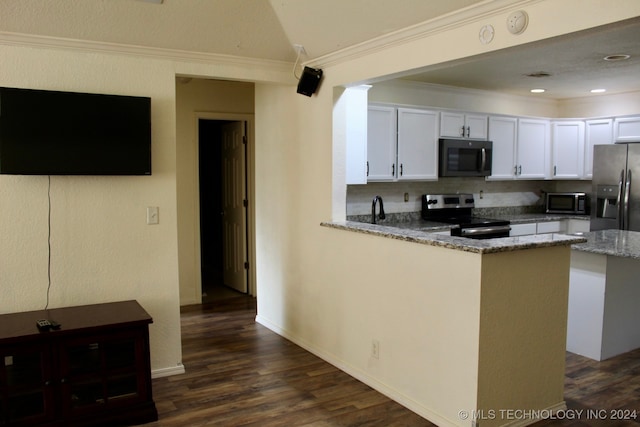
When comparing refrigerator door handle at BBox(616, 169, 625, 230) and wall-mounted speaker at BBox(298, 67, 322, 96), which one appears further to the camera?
refrigerator door handle at BBox(616, 169, 625, 230)

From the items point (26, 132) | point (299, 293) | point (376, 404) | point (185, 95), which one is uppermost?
point (185, 95)

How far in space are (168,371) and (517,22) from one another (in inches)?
123

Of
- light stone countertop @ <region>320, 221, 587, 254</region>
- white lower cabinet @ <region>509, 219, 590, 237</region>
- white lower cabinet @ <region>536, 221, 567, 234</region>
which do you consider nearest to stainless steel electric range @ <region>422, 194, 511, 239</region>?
white lower cabinet @ <region>509, 219, 590, 237</region>

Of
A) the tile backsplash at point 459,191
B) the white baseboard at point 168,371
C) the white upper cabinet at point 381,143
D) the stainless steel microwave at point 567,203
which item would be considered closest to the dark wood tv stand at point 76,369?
the white baseboard at point 168,371

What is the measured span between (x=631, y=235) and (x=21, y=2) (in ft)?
15.5

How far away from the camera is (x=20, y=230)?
127 inches

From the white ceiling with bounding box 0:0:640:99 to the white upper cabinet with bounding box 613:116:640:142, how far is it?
173cm

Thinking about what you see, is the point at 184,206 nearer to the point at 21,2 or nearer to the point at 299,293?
the point at 299,293

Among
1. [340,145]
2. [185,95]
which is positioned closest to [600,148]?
[340,145]

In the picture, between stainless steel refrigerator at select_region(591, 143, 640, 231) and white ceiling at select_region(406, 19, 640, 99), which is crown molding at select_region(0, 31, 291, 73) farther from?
stainless steel refrigerator at select_region(591, 143, 640, 231)

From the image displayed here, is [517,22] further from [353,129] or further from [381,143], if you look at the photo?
[381,143]

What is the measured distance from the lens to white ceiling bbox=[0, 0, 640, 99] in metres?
2.98

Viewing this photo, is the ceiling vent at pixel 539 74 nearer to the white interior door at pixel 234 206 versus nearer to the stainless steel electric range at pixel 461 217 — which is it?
the stainless steel electric range at pixel 461 217

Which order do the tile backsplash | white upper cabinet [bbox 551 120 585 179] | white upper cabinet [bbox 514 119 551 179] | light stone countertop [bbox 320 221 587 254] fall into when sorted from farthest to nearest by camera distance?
white upper cabinet [bbox 551 120 585 179]
white upper cabinet [bbox 514 119 551 179]
the tile backsplash
light stone countertop [bbox 320 221 587 254]
